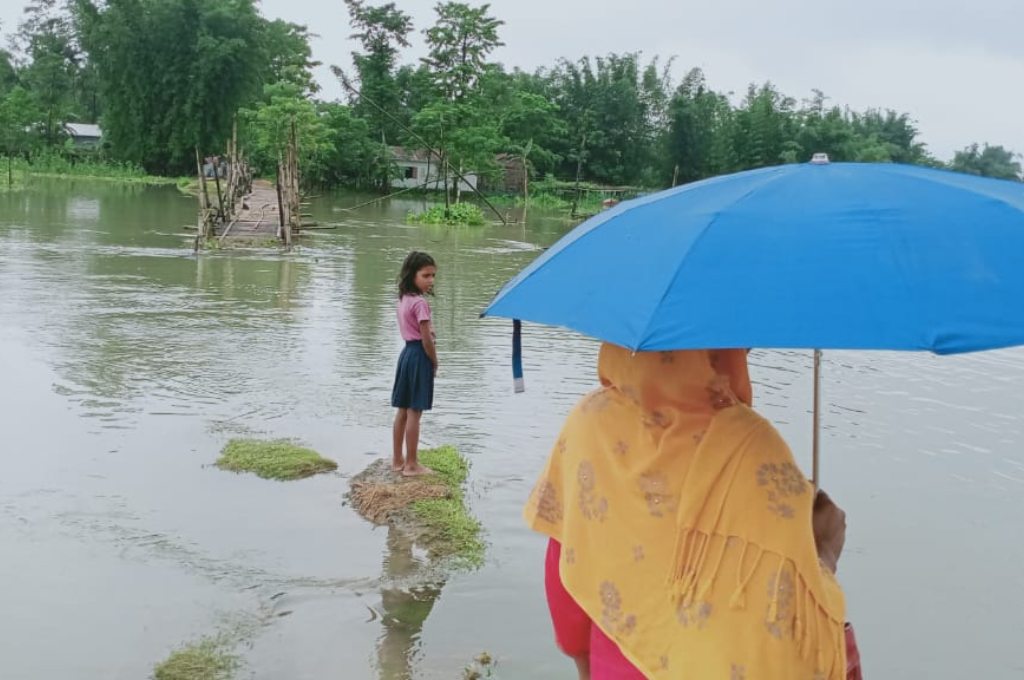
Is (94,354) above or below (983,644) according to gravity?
above

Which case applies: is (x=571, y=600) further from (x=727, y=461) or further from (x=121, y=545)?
(x=121, y=545)

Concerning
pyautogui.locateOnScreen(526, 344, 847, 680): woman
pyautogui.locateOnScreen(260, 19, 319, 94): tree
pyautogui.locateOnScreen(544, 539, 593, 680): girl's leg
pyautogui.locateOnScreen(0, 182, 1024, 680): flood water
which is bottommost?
pyautogui.locateOnScreen(0, 182, 1024, 680): flood water

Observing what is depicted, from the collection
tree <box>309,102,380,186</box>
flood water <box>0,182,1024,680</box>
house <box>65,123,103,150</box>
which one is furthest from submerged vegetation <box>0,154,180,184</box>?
flood water <box>0,182,1024,680</box>

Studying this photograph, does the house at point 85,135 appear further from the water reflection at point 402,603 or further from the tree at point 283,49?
the water reflection at point 402,603

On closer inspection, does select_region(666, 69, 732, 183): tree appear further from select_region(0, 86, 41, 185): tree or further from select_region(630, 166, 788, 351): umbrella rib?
select_region(630, 166, 788, 351): umbrella rib

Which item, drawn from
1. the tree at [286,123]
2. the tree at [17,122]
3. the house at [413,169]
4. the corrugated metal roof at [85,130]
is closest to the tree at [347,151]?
the house at [413,169]

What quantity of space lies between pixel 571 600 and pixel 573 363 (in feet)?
25.5

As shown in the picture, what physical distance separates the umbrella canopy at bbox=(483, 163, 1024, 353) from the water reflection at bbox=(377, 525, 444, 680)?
238 centimetres

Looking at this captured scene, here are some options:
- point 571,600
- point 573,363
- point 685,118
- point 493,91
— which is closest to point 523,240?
point 573,363

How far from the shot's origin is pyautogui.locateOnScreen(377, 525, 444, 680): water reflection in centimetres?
383

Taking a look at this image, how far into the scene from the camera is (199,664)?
3703mm

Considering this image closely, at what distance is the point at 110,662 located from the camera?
12.3ft

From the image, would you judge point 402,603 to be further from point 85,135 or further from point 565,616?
point 85,135

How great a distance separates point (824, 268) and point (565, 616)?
893 mm
